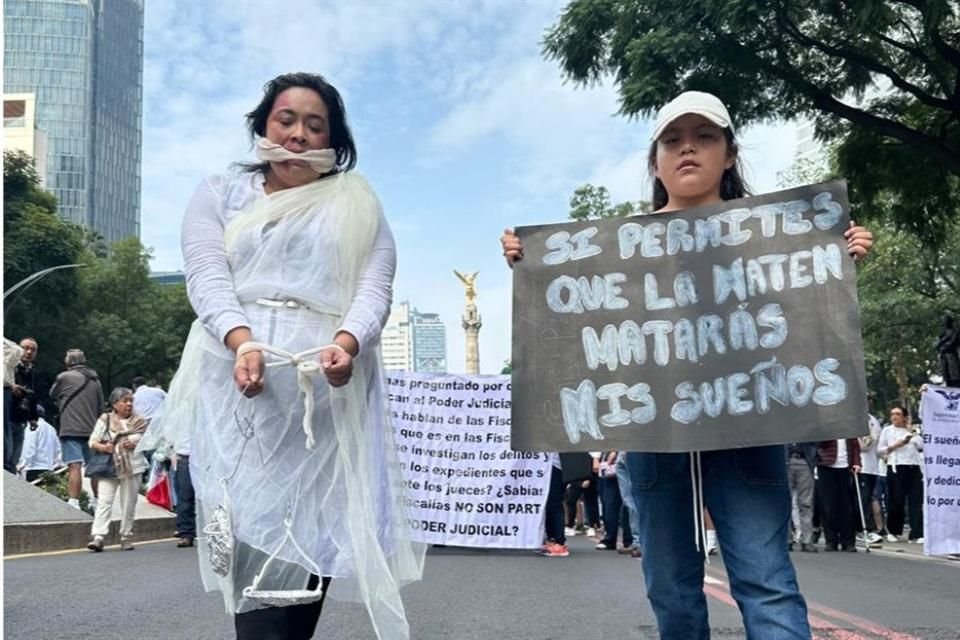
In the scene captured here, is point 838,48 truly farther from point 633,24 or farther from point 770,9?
point 633,24

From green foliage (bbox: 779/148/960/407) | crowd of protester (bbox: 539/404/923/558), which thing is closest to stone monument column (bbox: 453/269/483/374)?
green foliage (bbox: 779/148/960/407)

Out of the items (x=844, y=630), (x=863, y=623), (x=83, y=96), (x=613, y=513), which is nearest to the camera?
(x=844, y=630)

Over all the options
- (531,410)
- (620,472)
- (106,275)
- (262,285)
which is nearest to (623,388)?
(531,410)

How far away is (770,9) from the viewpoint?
1264 centimetres

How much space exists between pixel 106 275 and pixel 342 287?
5622 centimetres

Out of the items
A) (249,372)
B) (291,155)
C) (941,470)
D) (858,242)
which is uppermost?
(291,155)

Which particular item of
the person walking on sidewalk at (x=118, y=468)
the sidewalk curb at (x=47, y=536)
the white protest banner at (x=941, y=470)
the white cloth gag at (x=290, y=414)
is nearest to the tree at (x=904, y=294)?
the white protest banner at (x=941, y=470)

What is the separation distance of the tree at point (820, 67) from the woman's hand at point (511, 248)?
30.6 ft

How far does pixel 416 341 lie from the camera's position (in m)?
194

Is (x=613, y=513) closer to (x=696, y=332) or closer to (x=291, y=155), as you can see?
(x=696, y=332)

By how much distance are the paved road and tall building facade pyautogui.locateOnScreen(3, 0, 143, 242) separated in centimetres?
11821

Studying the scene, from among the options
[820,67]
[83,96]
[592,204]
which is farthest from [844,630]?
[83,96]

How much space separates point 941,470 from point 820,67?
21.7 feet

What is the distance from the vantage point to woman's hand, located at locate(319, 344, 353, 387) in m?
2.71
